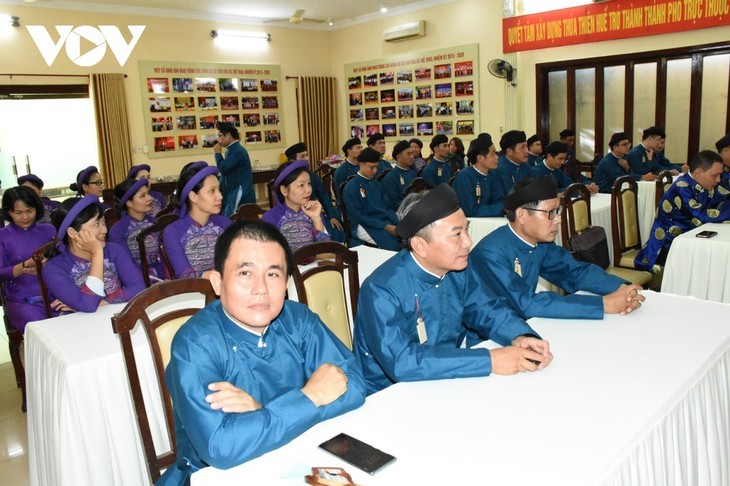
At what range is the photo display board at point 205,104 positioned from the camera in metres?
9.17

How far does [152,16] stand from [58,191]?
3.10 m

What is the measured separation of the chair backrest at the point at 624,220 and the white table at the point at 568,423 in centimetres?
236

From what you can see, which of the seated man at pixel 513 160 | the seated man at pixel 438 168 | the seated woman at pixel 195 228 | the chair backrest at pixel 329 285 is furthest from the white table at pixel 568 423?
the seated man at pixel 438 168

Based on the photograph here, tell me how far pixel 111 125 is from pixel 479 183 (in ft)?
19.8

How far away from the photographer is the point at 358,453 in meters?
1.34

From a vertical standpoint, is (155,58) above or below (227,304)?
above

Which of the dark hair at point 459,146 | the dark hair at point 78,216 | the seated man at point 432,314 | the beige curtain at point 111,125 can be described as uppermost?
the beige curtain at point 111,125

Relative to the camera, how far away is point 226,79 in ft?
32.7

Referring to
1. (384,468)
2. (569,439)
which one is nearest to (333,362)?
(384,468)

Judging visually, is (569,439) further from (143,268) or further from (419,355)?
(143,268)

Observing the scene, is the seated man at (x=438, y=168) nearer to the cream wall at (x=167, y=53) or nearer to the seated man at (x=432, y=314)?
the cream wall at (x=167, y=53)

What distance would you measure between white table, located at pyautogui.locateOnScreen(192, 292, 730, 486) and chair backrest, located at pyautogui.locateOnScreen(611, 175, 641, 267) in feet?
7.73

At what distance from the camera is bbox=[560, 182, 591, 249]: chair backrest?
386 cm

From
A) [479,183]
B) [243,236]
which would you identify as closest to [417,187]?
[479,183]
